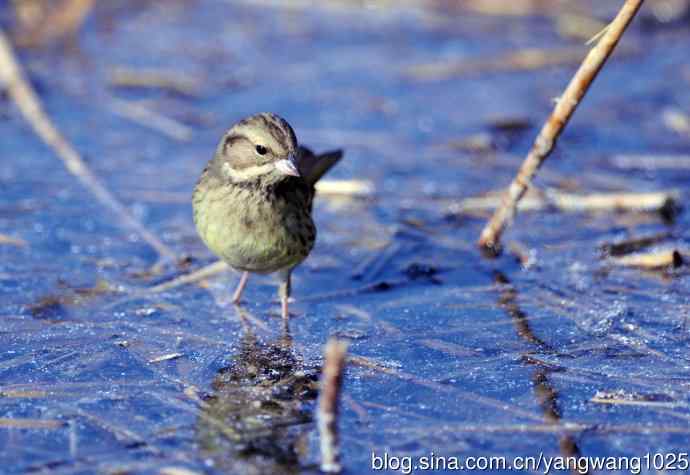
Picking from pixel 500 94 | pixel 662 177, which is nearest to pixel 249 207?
pixel 662 177

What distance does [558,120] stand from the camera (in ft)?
20.4

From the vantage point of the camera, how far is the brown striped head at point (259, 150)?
5.66m

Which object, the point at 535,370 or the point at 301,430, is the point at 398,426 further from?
the point at 535,370

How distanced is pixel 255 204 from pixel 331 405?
2.35m

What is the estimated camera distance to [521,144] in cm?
918

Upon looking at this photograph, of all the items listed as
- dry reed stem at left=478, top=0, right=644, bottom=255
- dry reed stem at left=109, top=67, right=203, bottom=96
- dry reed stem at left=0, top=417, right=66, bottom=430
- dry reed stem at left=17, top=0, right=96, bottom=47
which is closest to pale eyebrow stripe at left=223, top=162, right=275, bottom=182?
dry reed stem at left=478, top=0, right=644, bottom=255

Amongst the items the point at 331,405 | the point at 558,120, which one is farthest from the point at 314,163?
the point at 331,405

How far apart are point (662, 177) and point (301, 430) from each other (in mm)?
4643

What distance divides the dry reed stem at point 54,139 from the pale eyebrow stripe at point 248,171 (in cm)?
96

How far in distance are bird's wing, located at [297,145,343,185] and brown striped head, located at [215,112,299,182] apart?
30.3 inches

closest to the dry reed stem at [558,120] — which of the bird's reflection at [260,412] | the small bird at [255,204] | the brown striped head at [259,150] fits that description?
the small bird at [255,204]

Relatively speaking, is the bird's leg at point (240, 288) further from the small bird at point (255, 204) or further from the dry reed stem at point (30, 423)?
the dry reed stem at point (30, 423)

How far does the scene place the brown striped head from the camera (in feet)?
18.6

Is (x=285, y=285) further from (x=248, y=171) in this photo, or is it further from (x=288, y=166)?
(x=288, y=166)
